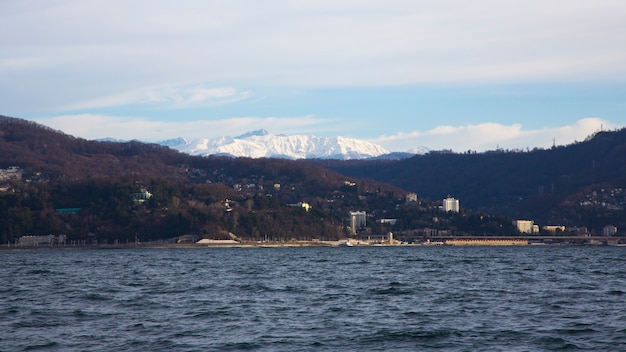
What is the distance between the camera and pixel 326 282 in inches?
3061

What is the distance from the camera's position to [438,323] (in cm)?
4925

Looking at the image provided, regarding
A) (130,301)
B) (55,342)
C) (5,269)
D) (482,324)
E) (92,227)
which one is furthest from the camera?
(92,227)

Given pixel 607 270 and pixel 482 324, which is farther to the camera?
pixel 607 270

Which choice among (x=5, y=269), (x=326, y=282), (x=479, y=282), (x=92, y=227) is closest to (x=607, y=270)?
(x=479, y=282)

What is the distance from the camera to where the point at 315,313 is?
53875 mm

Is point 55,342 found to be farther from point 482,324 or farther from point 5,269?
point 5,269

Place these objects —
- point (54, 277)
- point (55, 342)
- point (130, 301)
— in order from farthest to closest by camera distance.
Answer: point (54, 277) < point (130, 301) < point (55, 342)

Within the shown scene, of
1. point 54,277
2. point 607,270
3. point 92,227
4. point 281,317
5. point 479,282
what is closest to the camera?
point 281,317

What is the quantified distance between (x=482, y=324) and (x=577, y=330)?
14.7 feet

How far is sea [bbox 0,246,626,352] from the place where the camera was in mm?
43531

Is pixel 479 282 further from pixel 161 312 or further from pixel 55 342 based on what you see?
pixel 55 342

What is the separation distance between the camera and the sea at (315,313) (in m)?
43.5

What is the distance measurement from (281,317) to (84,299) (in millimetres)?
15949

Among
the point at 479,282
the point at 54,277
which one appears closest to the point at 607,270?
the point at 479,282
